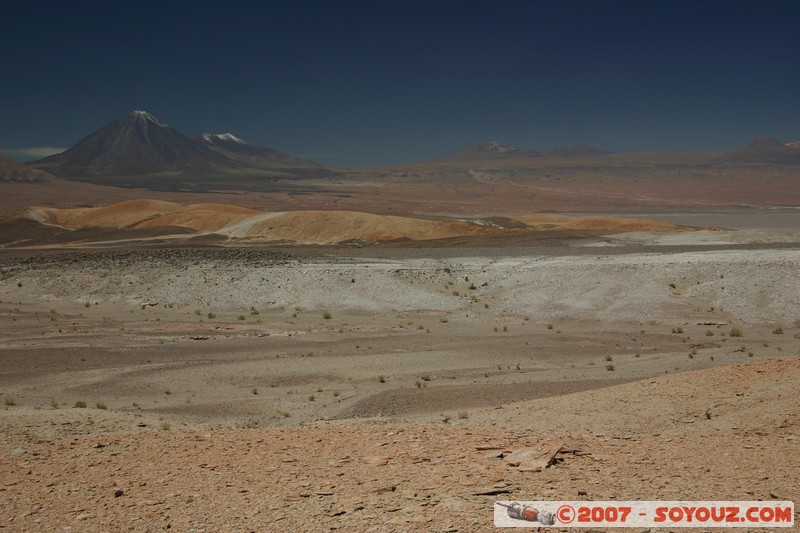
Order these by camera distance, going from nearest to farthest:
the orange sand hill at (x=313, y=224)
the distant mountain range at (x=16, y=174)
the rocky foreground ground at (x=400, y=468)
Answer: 1. the rocky foreground ground at (x=400, y=468)
2. the orange sand hill at (x=313, y=224)
3. the distant mountain range at (x=16, y=174)

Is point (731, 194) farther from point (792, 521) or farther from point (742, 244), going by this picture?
point (792, 521)

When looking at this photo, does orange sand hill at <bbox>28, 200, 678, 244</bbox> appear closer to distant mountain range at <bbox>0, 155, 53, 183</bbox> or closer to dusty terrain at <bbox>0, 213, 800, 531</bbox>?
dusty terrain at <bbox>0, 213, 800, 531</bbox>

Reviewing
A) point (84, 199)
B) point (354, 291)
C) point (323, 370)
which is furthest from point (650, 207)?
point (323, 370)

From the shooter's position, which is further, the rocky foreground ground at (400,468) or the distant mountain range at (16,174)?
the distant mountain range at (16,174)

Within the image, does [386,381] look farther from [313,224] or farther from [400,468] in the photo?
[313,224]

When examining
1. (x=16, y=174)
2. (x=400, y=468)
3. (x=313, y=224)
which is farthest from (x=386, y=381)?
(x=16, y=174)

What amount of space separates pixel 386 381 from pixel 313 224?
4206 cm

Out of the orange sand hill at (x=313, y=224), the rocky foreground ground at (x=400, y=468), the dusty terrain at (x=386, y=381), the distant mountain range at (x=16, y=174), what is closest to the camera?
the rocky foreground ground at (x=400, y=468)

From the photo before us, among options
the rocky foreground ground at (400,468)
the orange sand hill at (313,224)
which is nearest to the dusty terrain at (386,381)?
the rocky foreground ground at (400,468)

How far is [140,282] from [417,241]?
77.0 ft

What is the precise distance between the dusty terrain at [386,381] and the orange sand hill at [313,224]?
11841mm

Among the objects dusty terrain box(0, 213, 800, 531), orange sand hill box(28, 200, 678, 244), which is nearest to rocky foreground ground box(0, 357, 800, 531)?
dusty terrain box(0, 213, 800, 531)

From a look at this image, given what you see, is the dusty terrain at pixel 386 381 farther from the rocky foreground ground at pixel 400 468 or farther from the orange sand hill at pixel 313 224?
the orange sand hill at pixel 313 224

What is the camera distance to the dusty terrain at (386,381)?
7.32 metres
